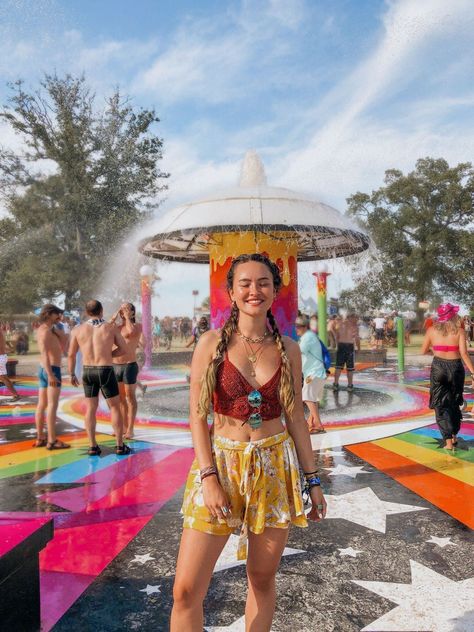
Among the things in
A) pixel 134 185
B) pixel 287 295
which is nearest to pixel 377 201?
pixel 134 185

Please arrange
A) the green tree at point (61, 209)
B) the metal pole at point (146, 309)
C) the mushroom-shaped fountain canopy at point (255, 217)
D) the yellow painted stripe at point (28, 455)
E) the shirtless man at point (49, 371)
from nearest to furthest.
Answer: the yellow painted stripe at point (28, 455), the shirtless man at point (49, 371), the mushroom-shaped fountain canopy at point (255, 217), the metal pole at point (146, 309), the green tree at point (61, 209)

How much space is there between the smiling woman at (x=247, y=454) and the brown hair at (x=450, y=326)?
4.41 m

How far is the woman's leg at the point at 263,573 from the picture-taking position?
2.17 metres

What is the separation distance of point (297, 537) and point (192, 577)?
77.8 inches

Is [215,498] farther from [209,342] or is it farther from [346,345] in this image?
[346,345]

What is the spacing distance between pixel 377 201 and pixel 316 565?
3911 centimetres

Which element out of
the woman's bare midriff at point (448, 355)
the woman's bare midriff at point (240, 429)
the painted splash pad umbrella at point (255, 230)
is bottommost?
the woman's bare midriff at point (240, 429)

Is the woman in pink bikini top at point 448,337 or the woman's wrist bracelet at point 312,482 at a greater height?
the woman in pink bikini top at point 448,337

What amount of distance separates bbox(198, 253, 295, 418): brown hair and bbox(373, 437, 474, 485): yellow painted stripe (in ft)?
11.8

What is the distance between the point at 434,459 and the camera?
589 centimetres

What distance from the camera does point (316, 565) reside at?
3336 mm

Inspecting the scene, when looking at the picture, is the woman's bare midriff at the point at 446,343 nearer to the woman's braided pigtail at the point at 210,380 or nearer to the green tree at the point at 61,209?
the woman's braided pigtail at the point at 210,380

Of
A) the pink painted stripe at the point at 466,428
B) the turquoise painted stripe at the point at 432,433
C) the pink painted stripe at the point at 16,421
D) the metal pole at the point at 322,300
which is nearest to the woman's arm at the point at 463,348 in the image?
the turquoise painted stripe at the point at 432,433

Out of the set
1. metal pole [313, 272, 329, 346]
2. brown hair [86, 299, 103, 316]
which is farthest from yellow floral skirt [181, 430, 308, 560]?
metal pole [313, 272, 329, 346]
